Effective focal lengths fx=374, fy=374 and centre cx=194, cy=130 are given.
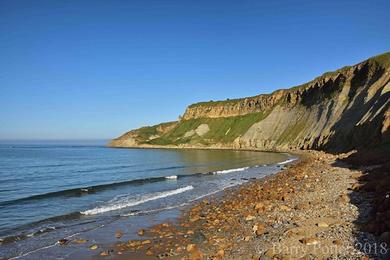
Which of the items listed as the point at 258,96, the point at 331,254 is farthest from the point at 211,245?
the point at 258,96

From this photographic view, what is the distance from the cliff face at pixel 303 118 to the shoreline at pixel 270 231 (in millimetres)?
25682

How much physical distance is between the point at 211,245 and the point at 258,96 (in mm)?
→ 120236

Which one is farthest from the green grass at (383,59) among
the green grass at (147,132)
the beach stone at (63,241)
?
the green grass at (147,132)

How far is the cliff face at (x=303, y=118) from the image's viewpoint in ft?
179

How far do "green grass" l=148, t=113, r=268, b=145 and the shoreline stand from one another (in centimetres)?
10103

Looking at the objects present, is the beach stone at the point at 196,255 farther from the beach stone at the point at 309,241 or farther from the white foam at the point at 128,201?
the white foam at the point at 128,201

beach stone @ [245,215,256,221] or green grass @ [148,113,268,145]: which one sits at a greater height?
green grass @ [148,113,268,145]

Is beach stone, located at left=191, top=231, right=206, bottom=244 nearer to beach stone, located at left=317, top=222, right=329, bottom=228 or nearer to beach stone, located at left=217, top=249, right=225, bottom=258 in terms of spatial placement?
beach stone, located at left=217, top=249, right=225, bottom=258

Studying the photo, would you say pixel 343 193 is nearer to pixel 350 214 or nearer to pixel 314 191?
pixel 314 191

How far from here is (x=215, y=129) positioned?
139625mm

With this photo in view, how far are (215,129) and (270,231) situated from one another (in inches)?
4975

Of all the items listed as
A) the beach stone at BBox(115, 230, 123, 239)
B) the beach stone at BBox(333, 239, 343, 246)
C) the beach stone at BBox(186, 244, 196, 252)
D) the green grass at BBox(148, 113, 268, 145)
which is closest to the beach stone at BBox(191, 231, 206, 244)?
the beach stone at BBox(186, 244, 196, 252)

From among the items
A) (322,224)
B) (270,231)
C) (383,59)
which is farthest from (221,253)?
(383,59)

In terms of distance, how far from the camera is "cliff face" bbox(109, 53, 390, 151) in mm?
54538
